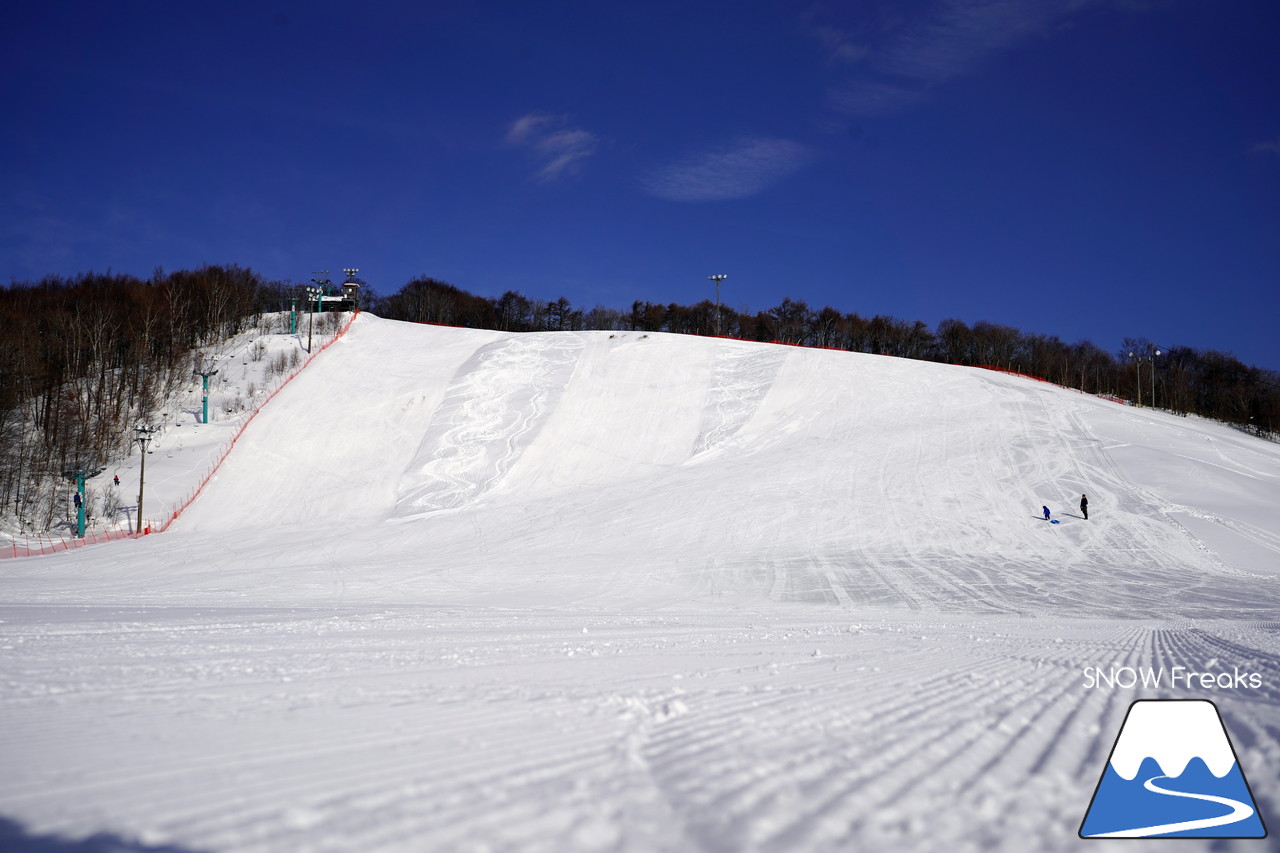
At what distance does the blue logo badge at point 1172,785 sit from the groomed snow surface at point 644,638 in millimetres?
125

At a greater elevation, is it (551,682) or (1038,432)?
(1038,432)

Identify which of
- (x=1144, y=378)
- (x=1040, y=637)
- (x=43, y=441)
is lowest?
(x=1040, y=637)

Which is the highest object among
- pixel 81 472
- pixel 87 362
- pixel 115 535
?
pixel 87 362

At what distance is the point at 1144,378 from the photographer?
239ft

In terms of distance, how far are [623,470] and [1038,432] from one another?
18.3 m

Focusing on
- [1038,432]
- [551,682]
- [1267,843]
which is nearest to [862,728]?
[1267,843]

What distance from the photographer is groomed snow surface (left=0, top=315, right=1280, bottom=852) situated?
288cm

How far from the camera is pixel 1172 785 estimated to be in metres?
2.97

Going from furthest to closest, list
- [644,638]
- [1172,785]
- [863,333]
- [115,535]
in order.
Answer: [863,333]
[115,535]
[644,638]
[1172,785]

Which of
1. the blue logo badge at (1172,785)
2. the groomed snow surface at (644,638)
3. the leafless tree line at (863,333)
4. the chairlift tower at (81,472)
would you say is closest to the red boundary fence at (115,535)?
the groomed snow surface at (644,638)

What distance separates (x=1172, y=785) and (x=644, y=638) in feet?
16.7

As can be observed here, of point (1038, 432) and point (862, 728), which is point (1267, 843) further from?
point (1038, 432)

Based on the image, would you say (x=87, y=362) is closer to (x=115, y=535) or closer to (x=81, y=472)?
(x=81, y=472)

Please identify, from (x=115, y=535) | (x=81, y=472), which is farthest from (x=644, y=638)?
(x=81, y=472)
